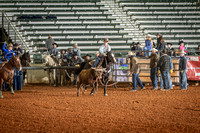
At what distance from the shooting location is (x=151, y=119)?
22.8 feet

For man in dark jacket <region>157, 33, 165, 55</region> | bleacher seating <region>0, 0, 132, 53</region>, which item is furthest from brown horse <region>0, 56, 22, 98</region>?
bleacher seating <region>0, 0, 132, 53</region>

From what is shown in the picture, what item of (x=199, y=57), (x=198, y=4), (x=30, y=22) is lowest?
(x=199, y=57)

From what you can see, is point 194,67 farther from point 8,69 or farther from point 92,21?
point 92,21

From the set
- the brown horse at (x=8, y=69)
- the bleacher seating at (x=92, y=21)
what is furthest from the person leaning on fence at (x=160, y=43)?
the brown horse at (x=8, y=69)

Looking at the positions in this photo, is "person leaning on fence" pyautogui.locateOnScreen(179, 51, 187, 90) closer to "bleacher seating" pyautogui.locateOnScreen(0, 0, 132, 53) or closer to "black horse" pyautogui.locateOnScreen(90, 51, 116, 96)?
"black horse" pyautogui.locateOnScreen(90, 51, 116, 96)

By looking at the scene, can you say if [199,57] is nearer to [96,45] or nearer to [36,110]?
[96,45]

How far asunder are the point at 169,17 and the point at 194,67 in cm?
1009

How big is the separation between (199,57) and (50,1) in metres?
14.7

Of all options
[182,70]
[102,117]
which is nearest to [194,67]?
[182,70]

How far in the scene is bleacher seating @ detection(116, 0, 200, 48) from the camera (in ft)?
79.7


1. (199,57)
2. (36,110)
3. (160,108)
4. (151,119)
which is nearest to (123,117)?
(151,119)

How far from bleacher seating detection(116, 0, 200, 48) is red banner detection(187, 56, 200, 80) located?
7.24 meters

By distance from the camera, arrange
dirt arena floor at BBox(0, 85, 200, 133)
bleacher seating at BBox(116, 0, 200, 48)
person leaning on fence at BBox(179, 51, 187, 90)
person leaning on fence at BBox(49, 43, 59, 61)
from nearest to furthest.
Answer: dirt arena floor at BBox(0, 85, 200, 133) < person leaning on fence at BBox(179, 51, 187, 90) < person leaning on fence at BBox(49, 43, 59, 61) < bleacher seating at BBox(116, 0, 200, 48)

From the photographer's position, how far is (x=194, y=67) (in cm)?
1636
